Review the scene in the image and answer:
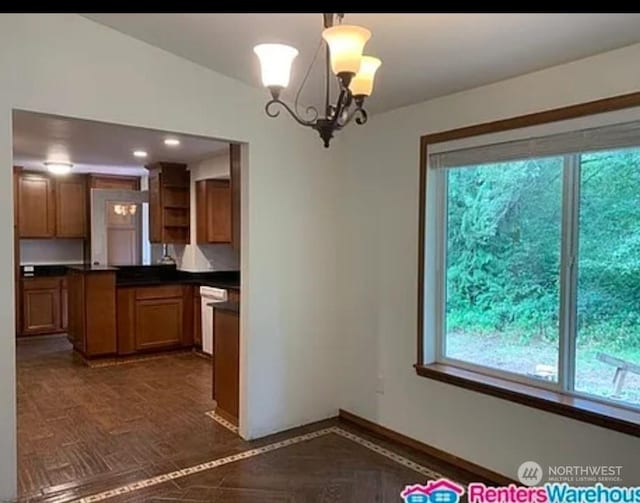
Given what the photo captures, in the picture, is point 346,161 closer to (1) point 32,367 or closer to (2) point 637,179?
(2) point 637,179

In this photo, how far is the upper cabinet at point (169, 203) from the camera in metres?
6.66

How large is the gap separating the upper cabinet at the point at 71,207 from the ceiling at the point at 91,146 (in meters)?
0.42

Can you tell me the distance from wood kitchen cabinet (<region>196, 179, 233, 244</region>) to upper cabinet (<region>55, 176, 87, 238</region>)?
2.27 metres

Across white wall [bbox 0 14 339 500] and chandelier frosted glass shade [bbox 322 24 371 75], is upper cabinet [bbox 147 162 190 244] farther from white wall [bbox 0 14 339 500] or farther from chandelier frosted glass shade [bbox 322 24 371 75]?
chandelier frosted glass shade [bbox 322 24 371 75]

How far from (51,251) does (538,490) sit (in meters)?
7.44

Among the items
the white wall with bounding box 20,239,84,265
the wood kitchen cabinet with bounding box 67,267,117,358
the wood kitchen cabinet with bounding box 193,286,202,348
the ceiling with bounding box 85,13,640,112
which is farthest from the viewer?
the white wall with bounding box 20,239,84,265

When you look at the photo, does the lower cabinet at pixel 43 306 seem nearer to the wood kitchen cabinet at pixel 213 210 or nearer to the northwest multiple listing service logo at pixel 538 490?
the wood kitchen cabinet at pixel 213 210

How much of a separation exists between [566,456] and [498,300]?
92 centimetres

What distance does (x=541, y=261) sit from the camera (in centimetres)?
296

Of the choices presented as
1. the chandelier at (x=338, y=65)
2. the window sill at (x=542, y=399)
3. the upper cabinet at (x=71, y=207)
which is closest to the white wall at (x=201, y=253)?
the upper cabinet at (x=71, y=207)

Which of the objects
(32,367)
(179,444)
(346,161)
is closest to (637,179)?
(346,161)

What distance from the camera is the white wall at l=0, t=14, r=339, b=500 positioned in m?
2.71

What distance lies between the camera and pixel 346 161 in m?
4.03

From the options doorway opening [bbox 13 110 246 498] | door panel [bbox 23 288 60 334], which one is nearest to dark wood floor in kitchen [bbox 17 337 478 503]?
doorway opening [bbox 13 110 246 498]
